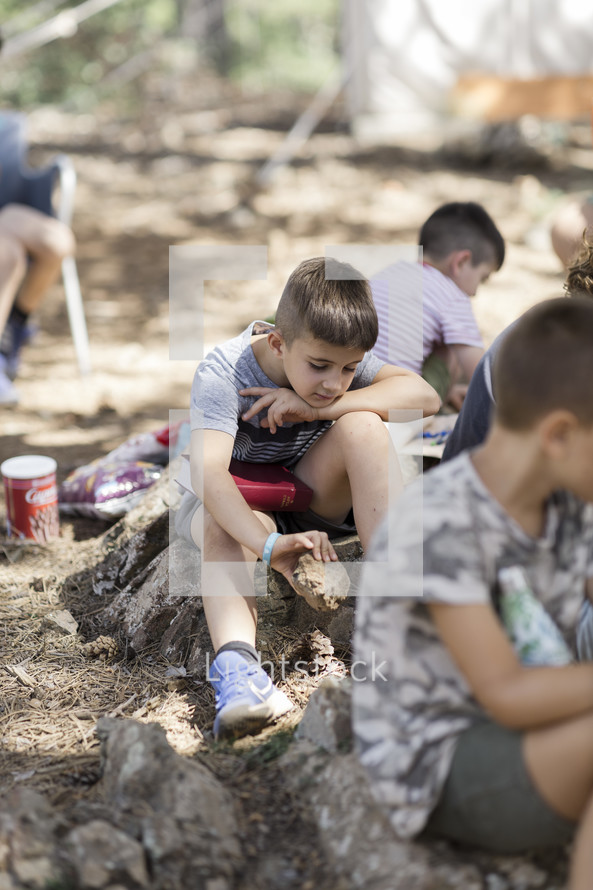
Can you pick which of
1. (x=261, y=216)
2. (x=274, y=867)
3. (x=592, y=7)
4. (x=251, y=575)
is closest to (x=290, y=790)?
(x=274, y=867)

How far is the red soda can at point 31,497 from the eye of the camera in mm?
3150

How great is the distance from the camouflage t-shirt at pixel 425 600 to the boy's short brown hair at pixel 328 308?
0.69 meters

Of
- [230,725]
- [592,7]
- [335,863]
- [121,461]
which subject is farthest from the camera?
[592,7]

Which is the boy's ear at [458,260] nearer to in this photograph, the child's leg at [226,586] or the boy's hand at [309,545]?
the child's leg at [226,586]

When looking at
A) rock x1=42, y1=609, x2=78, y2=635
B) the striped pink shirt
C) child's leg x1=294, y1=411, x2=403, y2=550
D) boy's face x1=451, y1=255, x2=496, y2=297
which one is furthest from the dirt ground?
boy's face x1=451, y1=255, x2=496, y2=297

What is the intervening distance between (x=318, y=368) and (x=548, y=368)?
878mm

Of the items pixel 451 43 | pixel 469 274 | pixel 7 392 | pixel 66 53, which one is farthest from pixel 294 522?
pixel 66 53

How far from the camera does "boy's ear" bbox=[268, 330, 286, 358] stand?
2357 millimetres

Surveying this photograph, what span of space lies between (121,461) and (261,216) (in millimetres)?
4435

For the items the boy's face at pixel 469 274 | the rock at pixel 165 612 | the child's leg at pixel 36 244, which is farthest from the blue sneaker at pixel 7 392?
the boy's face at pixel 469 274

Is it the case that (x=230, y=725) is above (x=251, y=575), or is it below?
below

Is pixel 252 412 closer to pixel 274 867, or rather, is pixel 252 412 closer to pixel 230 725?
pixel 230 725

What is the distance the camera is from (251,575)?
2.38 m

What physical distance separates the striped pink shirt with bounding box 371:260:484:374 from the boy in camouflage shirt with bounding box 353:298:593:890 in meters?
1.44
